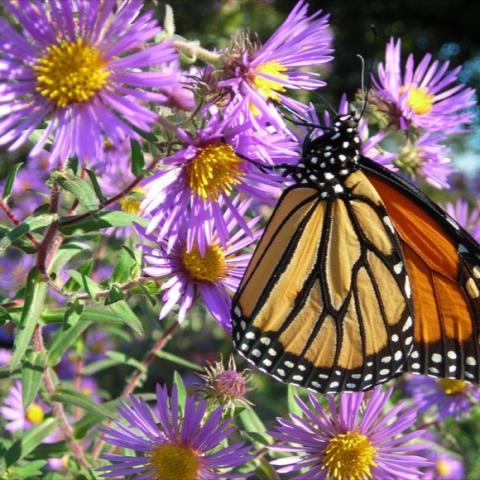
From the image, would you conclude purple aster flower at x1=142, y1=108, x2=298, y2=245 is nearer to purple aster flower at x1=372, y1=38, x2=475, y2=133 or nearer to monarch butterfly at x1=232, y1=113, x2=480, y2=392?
monarch butterfly at x1=232, y1=113, x2=480, y2=392

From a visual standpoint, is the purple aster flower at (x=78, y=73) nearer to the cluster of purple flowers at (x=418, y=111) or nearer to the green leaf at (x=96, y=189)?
the green leaf at (x=96, y=189)

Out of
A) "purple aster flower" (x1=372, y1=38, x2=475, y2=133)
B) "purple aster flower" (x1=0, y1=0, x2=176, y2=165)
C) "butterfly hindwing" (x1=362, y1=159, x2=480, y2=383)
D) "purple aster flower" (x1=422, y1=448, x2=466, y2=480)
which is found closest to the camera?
"purple aster flower" (x1=0, y1=0, x2=176, y2=165)

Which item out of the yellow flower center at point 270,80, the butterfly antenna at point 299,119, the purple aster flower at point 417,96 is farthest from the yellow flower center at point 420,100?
the yellow flower center at point 270,80

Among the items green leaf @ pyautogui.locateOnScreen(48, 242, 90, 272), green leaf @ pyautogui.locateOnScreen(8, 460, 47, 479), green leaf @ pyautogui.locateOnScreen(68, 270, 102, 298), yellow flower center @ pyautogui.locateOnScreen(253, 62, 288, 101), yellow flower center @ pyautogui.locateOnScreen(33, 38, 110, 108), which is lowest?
green leaf @ pyautogui.locateOnScreen(8, 460, 47, 479)

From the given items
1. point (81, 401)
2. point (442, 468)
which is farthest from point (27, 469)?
point (442, 468)

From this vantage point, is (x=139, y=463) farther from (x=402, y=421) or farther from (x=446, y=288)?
(x=446, y=288)

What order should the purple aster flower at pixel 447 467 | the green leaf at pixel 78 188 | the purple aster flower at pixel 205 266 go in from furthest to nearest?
the purple aster flower at pixel 447 467
the purple aster flower at pixel 205 266
the green leaf at pixel 78 188

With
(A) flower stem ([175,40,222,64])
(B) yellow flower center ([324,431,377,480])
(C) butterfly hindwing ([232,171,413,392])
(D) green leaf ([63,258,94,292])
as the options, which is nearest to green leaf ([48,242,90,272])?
(D) green leaf ([63,258,94,292])

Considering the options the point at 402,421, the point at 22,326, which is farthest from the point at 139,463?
the point at 402,421
